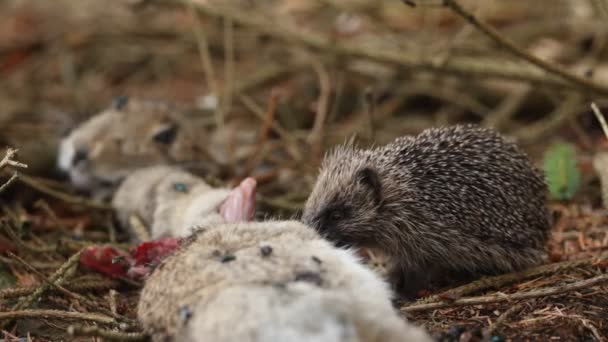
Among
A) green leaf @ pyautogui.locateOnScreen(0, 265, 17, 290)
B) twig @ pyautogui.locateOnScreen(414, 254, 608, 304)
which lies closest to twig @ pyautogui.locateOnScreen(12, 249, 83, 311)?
green leaf @ pyautogui.locateOnScreen(0, 265, 17, 290)

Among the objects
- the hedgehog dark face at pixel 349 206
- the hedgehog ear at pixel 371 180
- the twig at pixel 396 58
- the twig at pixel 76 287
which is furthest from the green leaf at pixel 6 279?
the twig at pixel 396 58

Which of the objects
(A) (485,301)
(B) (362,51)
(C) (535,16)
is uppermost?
(C) (535,16)

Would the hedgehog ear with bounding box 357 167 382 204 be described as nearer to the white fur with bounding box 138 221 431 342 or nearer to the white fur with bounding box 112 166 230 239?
the white fur with bounding box 138 221 431 342

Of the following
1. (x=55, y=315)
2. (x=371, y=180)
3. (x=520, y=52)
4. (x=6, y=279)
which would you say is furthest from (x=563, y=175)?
(x=6, y=279)

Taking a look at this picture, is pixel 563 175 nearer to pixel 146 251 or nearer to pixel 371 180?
pixel 371 180

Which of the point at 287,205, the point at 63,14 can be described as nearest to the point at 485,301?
the point at 287,205

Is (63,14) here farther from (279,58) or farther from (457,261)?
(457,261)

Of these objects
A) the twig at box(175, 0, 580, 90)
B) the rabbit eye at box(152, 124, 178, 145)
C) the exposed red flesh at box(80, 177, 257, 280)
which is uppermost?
the twig at box(175, 0, 580, 90)

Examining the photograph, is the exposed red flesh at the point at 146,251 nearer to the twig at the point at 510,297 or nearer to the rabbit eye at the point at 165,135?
the twig at the point at 510,297
